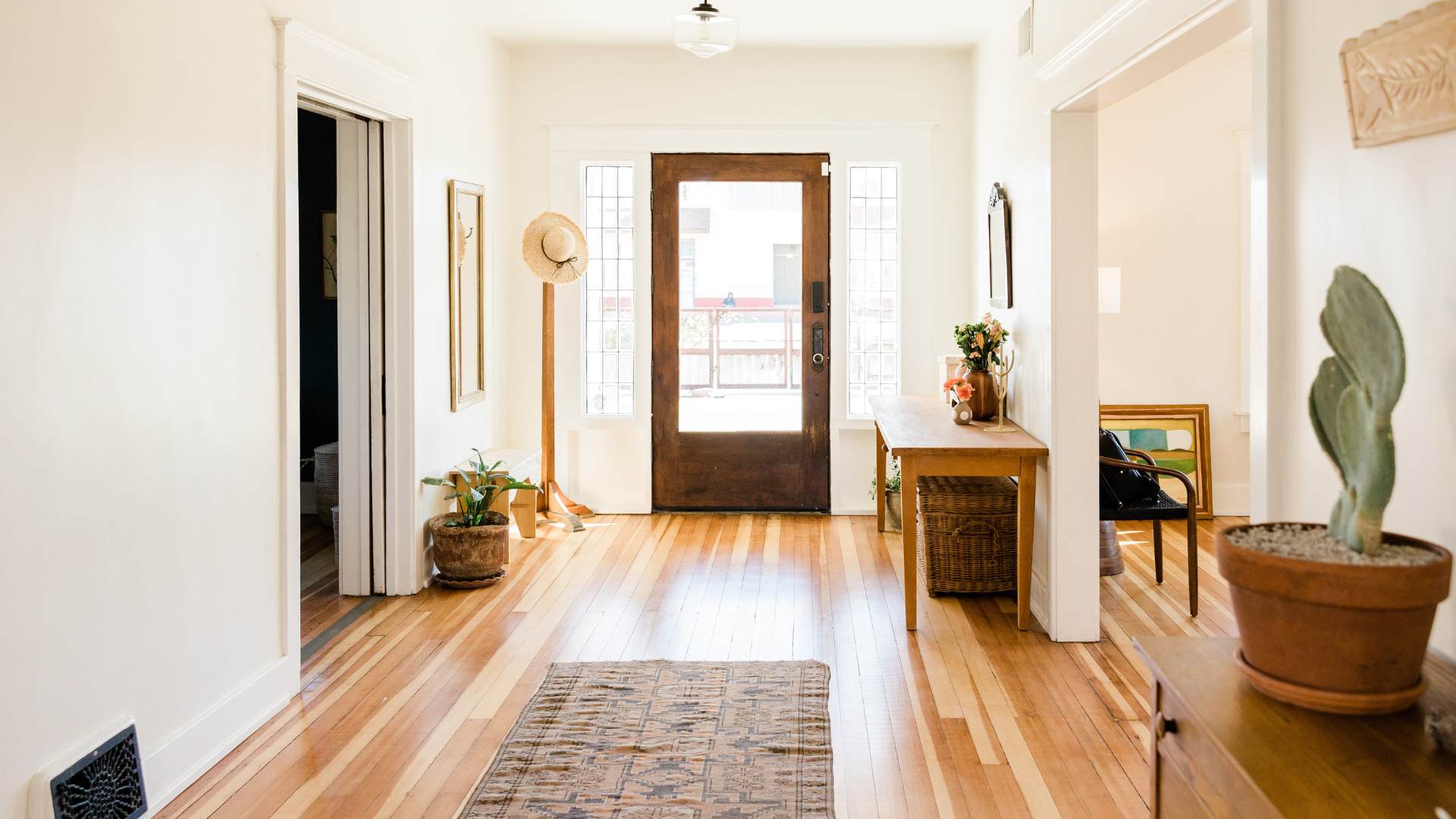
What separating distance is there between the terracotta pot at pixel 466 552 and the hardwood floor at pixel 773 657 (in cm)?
11

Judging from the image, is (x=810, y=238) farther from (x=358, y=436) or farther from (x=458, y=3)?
(x=358, y=436)

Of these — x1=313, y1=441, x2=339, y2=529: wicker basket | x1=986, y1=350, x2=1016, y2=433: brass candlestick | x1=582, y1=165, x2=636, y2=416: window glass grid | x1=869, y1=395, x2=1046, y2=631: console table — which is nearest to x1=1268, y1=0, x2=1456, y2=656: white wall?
x1=869, y1=395, x2=1046, y2=631: console table

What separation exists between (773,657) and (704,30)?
8.59 feet

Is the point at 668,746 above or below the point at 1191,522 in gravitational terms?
below

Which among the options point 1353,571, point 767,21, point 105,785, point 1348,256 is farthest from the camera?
point 767,21

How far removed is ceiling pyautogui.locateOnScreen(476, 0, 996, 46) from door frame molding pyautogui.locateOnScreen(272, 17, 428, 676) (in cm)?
128

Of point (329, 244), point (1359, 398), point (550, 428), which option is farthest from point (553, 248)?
point (1359, 398)

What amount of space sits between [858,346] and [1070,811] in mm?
4179

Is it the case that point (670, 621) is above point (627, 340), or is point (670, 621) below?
below

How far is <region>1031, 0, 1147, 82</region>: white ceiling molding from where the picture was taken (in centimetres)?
328

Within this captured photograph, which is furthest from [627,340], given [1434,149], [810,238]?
[1434,149]

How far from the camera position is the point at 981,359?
5059mm

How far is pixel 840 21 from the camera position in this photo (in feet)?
18.9

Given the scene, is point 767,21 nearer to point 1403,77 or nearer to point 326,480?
point 326,480
